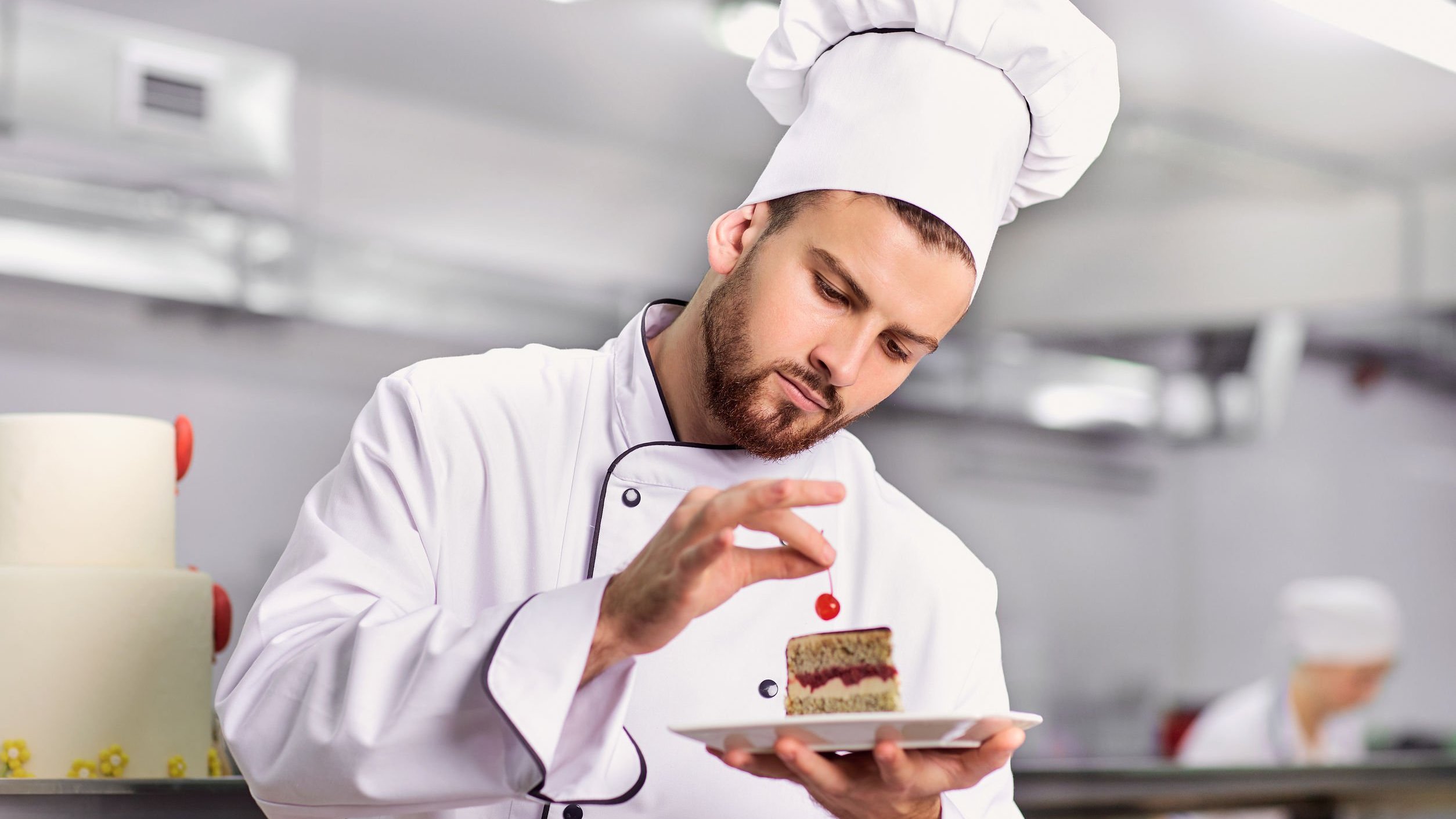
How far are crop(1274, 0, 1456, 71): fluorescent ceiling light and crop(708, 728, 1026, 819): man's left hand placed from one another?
186cm

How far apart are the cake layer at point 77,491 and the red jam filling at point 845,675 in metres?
0.85

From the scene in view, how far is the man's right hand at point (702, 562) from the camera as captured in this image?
3.24 feet

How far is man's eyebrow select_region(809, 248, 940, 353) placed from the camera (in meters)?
1.46

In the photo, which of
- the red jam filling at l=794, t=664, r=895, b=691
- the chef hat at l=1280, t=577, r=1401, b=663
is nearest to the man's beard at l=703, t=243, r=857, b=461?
the red jam filling at l=794, t=664, r=895, b=691

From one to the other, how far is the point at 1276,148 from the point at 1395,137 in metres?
0.37

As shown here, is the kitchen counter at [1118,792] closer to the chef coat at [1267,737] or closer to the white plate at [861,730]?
the white plate at [861,730]

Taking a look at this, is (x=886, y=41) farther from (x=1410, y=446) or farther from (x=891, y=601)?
(x=1410, y=446)

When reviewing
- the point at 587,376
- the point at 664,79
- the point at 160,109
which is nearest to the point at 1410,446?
the point at 664,79

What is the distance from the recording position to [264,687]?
120 cm

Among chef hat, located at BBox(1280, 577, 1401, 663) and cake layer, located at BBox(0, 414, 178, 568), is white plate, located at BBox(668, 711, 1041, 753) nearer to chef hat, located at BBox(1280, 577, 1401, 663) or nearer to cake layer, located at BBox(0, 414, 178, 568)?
cake layer, located at BBox(0, 414, 178, 568)

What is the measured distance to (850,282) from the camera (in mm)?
1461

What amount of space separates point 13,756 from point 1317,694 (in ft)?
15.8

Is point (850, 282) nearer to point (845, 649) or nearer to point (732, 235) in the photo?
point (732, 235)

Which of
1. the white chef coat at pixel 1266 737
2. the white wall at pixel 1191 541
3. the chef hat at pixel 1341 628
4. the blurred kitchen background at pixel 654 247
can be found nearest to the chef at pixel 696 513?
the blurred kitchen background at pixel 654 247
